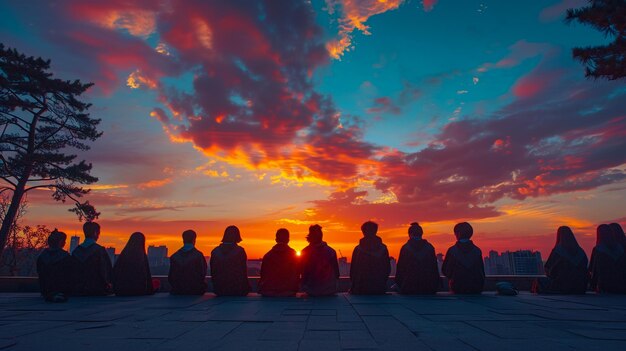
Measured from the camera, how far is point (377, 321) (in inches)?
246

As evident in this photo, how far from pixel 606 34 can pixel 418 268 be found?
329 inches

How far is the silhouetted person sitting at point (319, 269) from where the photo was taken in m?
10.6

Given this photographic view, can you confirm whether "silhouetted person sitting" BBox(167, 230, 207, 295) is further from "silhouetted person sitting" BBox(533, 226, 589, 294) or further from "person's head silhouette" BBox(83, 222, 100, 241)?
"silhouetted person sitting" BBox(533, 226, 589, 294)

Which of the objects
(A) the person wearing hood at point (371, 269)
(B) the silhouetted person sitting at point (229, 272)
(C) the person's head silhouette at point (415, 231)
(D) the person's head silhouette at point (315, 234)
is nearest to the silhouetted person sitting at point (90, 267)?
Result: (B) the silhouetted person sitting at point (229, 272)

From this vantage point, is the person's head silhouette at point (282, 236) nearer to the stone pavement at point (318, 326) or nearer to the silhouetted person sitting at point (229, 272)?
the silhouetted person sitting at point (229, 272)

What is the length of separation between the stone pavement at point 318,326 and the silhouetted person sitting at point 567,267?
1763 millimetres

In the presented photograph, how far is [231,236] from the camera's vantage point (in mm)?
11070

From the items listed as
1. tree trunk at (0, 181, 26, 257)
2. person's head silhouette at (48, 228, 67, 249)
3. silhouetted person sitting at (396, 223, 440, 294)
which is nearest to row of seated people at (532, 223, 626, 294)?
silhouetted person sitting at (396, 223, 440, 294)

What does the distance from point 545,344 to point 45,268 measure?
1137 centimetres

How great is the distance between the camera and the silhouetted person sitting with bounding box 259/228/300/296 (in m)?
10.5

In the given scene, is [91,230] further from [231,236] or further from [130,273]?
[231,236]

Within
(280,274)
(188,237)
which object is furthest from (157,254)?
(280,274)

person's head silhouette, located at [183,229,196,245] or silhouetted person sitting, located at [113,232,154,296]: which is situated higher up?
person's head silhouette, located at [183,229,196,245]

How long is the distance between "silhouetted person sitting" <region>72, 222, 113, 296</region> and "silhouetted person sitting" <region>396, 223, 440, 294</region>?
8125 millimetres
